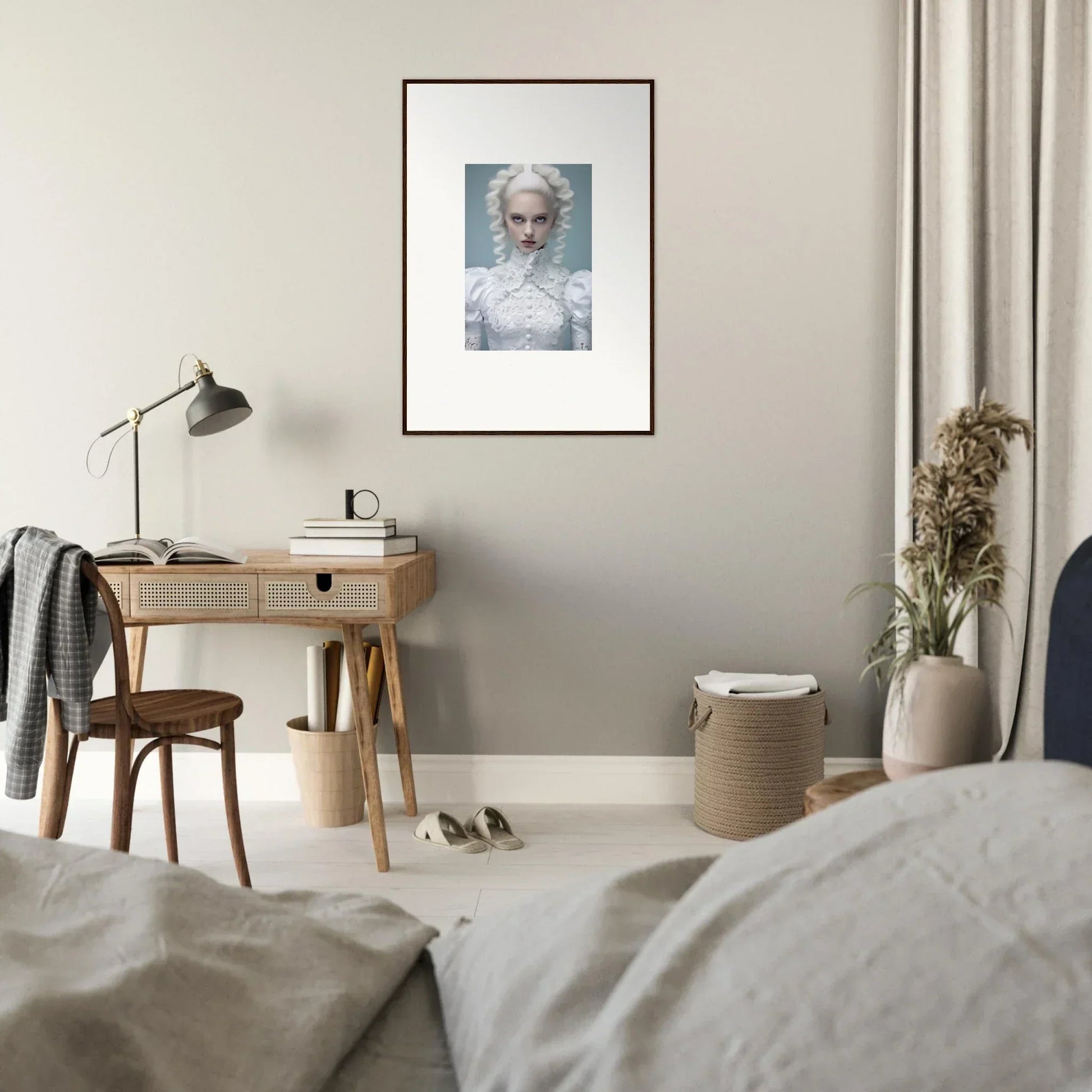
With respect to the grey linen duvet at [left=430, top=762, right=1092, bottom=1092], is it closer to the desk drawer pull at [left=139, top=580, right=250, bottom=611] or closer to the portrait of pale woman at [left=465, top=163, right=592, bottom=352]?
the desk drawer pull at [left=139, top=580, right=250, bottom=611]

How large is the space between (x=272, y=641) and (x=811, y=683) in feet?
5.21

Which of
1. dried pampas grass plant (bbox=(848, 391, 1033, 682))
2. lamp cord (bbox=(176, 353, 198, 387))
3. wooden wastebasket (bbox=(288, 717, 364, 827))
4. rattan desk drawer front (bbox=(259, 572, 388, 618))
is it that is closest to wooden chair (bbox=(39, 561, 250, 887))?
rattan desk drawer front (bbox=(259, 572, 388, 618))

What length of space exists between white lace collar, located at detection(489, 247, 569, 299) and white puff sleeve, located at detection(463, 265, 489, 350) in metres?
0.03

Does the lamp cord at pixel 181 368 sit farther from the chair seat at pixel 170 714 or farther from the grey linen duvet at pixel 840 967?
the grey linen duvet at pixel 840 967

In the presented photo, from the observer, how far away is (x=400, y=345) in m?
3.05

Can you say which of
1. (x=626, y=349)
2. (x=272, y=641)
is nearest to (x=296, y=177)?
(x=626, y=349)

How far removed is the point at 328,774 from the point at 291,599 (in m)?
0.62

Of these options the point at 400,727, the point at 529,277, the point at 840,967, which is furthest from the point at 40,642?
the point at 840,967

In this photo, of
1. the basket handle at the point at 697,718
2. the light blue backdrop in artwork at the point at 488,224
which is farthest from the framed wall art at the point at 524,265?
the basket handle at the point at 697,718

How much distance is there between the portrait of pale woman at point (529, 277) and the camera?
302cm

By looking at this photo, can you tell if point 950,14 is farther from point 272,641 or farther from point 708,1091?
point 708,1091

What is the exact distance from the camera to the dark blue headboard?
1.45 meters

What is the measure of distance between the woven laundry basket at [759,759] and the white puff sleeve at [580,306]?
110cm

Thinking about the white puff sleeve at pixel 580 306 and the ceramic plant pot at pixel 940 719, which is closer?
the ceramic plant pot at pixel 940 719
